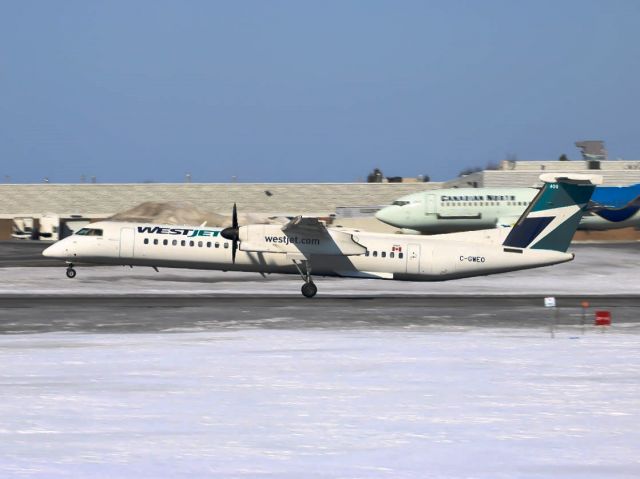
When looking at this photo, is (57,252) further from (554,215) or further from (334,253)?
(554,215)

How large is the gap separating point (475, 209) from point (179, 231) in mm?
37272

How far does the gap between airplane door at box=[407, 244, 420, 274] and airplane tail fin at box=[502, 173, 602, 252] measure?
3.59 metres

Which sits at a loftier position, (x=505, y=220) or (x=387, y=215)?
(x=387, y=215)

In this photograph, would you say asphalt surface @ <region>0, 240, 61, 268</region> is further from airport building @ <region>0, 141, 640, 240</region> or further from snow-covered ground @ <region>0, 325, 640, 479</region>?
airport building @ <region>0, 141, 640, 240</region>

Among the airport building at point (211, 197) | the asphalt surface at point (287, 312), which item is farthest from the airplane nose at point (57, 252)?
the airport building at point (211, 197)

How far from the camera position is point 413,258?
34.3m

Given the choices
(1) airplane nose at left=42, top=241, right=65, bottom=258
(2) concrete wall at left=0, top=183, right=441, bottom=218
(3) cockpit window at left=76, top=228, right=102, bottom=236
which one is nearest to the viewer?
(3) cockpit window at left=76, top=228, right=102, bottom=236

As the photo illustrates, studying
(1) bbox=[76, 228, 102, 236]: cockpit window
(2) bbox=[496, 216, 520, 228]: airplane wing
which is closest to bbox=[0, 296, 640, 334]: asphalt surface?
(1) bbox=[76, 228, 102, 236]: cockpit window

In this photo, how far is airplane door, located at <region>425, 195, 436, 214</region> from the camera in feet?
223

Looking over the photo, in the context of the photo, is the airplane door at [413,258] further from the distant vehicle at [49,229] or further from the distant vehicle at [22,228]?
the distant vehicle at [22,228]

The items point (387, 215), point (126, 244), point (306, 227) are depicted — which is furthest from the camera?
point (387, 215)

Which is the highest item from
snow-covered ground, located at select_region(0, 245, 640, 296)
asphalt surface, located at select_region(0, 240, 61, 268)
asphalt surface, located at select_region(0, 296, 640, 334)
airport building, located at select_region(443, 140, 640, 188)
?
airport building, located at select_region(443, 140, 640, 188)

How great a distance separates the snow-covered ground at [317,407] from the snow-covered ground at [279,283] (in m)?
14.8

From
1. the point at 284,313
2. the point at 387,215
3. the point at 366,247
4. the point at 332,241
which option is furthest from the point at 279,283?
the point at 387,215
